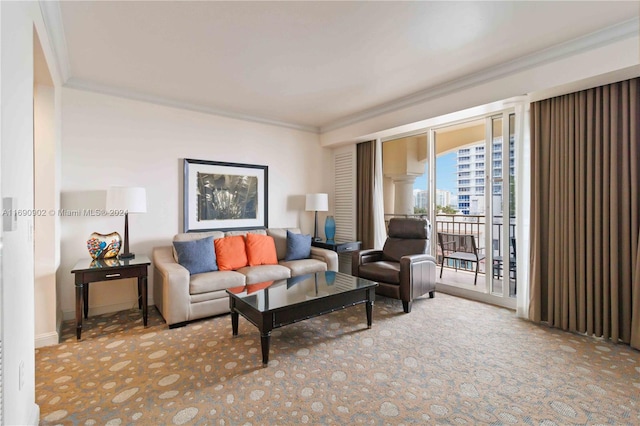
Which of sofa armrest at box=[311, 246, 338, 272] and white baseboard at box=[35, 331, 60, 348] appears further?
sofa armrest at box=[311, 246, 338, 272]

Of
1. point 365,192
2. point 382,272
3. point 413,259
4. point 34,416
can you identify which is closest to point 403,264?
point 413,259

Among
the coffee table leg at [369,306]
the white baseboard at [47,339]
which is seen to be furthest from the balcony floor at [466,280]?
the white baseboard at [47,339]

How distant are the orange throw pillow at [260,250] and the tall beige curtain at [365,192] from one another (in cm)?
165

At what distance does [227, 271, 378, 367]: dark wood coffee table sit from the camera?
2389 mm

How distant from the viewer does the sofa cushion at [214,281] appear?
317cm

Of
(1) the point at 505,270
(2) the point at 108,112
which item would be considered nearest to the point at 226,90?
(2) the point at 108,112

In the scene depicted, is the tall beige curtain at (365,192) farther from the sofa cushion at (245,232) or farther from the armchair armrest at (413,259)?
the sofa cushion at (245,232)

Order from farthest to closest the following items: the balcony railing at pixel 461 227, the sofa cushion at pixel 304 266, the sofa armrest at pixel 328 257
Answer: the balcony railing at pixel 461 227, the sofa armrest at pixel 328 257, the sofa cushion at pixel 304 266

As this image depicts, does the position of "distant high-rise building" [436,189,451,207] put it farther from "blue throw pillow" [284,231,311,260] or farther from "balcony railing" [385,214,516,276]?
"blue throw pillow" [284,231,311,260]

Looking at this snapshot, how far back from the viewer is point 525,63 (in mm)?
2943

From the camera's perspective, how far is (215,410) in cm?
184

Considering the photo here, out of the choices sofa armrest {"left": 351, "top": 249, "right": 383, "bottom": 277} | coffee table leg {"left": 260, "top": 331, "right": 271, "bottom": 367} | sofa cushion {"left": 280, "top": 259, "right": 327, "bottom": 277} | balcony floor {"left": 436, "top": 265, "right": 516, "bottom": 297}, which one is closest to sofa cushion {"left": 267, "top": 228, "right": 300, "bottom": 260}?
sofa cushion {"left": 280, "top": 259, "right": 327, "bottom": 277}

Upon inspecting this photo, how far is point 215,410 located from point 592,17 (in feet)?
12.4

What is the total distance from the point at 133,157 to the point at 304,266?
2501 mm
